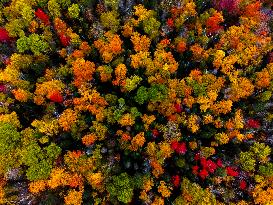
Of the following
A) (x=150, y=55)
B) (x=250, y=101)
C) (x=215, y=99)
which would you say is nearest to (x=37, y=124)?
(x=150, y=55)

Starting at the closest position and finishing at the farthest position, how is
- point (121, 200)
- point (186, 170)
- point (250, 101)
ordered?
point (121, 200) < point (186, 170) < point (250, 101)

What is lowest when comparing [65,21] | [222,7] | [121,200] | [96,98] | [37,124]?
[121,200]

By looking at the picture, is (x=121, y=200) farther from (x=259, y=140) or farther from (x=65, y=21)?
(x=65, y=21)

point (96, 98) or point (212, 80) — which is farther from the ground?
point (212, 80)

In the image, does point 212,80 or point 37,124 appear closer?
point 37,124

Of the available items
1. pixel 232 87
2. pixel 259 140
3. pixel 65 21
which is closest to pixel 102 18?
pixel 65 21

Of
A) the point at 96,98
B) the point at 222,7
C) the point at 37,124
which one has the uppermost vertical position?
the point at 222,7

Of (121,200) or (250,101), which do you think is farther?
(250,101)

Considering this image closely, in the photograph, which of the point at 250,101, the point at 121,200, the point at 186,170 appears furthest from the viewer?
the point at 250,101

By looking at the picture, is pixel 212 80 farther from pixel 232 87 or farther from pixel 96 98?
pixel 96 98
